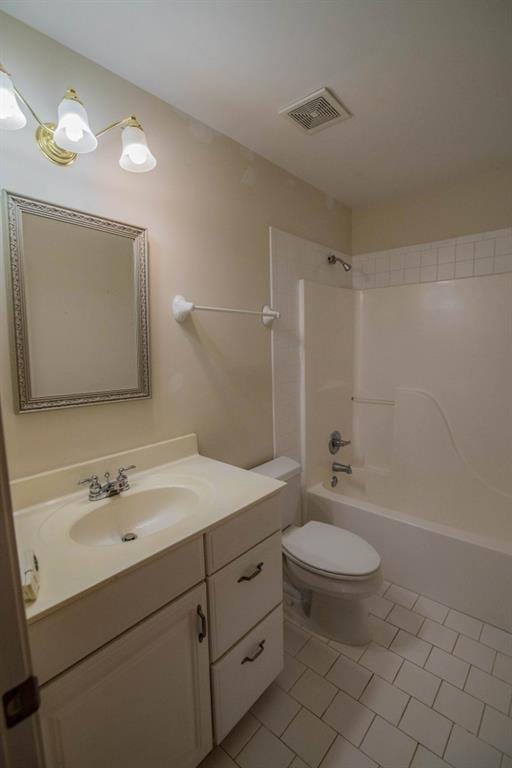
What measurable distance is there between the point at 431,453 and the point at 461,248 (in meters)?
1.28

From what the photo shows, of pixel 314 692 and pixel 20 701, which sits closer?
pixel 20 701

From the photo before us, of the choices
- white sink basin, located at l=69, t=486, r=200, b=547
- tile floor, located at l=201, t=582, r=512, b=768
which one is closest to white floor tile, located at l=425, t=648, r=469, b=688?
tile floor, located at l=201, t=582, r=512, b=768

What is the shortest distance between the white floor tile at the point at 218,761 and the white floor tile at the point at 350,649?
601 mm

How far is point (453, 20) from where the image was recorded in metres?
1.05

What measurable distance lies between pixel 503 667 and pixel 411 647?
35 centimetres

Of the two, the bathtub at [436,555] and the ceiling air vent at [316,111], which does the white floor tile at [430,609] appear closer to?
the bathtub at [436,555]

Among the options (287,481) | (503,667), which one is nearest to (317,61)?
(287,481)

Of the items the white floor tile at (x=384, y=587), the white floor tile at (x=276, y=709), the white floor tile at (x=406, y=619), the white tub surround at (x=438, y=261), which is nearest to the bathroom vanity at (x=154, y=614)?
the white floor tile at (x=276, y=709)

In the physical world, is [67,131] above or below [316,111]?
below

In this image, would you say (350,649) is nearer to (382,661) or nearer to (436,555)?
(382,661)

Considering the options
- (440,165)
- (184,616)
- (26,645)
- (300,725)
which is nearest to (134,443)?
(184,616)

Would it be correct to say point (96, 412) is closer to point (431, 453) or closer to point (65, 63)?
point (65, 63)

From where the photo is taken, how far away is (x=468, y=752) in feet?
3.73

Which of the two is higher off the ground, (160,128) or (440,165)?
(440,165)
